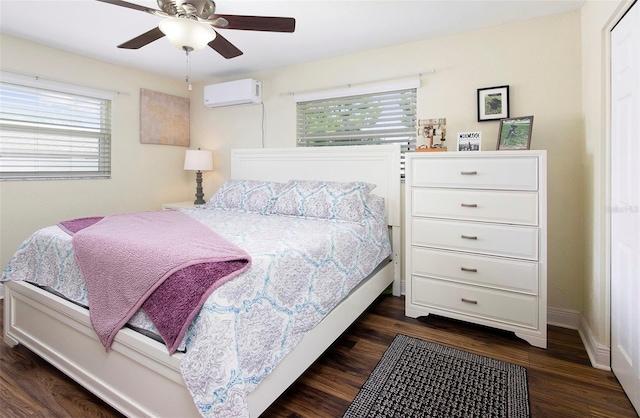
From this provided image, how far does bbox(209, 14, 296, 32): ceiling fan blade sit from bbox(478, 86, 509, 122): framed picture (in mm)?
1642

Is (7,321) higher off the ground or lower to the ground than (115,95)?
lower

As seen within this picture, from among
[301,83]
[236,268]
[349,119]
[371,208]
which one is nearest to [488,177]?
[371,208]

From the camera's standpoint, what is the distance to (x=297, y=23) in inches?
101

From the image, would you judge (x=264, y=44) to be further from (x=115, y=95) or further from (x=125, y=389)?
(x=125, y=389)

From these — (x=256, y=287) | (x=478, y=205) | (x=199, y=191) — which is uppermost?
(x=199, y=191)

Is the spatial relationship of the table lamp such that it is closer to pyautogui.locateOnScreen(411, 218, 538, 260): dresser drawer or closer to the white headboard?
the white headboard

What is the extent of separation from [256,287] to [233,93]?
2.92m

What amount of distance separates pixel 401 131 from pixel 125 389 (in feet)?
8.81

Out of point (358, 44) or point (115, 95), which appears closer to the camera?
point (358, 44)

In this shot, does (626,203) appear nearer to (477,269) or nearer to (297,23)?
(477,269)

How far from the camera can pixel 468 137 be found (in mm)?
2482

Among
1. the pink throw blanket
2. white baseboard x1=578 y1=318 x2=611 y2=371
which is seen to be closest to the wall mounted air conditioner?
the pink throw blanket

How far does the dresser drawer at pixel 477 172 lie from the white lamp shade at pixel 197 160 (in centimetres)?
252

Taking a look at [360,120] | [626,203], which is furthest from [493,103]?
[626,203]
